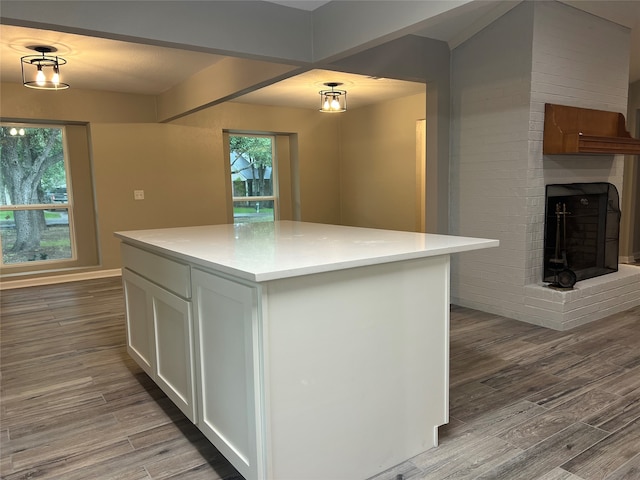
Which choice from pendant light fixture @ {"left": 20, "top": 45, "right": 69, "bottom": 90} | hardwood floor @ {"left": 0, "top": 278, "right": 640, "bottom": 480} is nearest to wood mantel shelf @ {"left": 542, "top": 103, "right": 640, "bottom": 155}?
hardwood floor @ {"left": 0, "top": 278, "right": 640, "bottom": 480}

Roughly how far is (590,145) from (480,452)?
97.8 inches

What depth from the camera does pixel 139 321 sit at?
2.53m

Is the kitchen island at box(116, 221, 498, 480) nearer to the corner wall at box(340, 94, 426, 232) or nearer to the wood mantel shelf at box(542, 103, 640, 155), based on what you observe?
the wood mantel shelf at box(542, 103, 640, 155)

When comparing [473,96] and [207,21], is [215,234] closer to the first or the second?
[207,21]

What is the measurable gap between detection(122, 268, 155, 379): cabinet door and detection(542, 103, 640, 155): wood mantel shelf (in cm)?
289

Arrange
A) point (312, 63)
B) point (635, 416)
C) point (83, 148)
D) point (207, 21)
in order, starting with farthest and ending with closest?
point (83, 148), point (312, 63), point (207, 21), point (635, 416)

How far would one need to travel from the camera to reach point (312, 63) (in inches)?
122

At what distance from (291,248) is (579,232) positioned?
2895 millimetres

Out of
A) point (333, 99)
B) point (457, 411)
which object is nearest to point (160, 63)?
point (333, 99)

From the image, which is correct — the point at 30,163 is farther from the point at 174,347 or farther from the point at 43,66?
the point at 174,347

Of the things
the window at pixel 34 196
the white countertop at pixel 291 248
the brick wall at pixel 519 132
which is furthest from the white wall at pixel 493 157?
the window at pixel 34 196

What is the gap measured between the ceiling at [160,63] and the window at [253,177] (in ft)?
2.85

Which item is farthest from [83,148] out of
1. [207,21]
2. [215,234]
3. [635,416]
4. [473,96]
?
[635,416]

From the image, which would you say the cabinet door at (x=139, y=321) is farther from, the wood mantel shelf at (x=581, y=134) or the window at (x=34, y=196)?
the window at (x=34, y=196)
